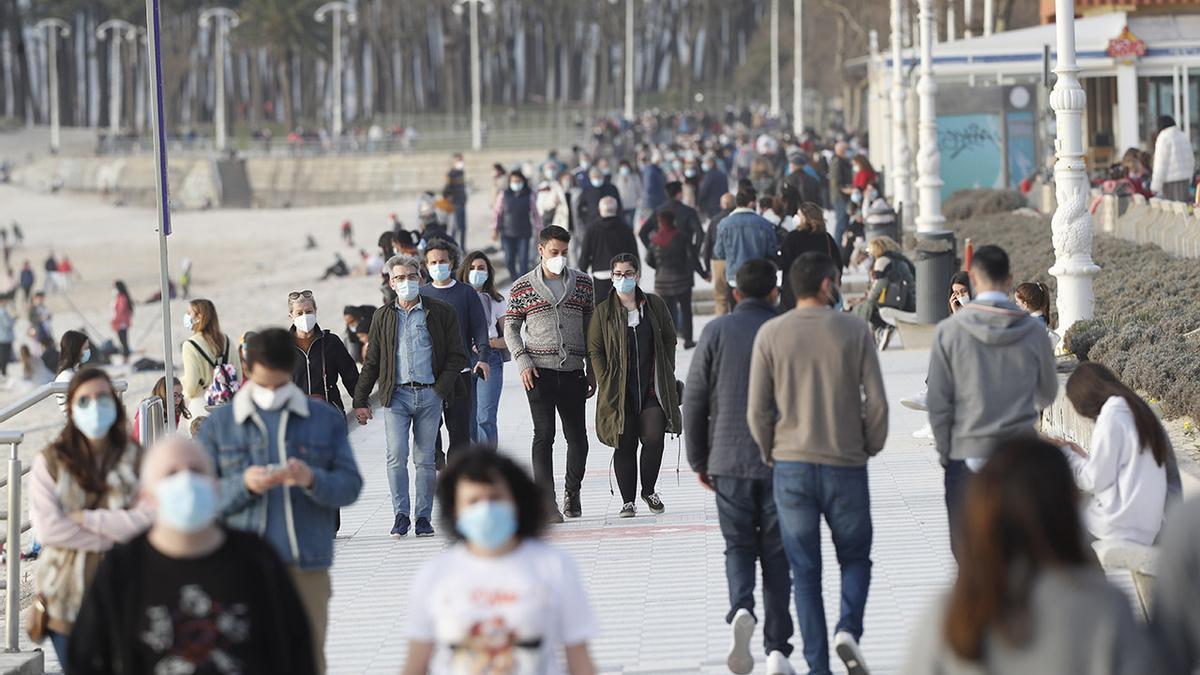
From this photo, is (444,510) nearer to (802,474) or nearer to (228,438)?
(228,438)

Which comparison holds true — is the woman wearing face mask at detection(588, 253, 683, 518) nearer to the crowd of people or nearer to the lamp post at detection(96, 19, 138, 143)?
the crowd of people

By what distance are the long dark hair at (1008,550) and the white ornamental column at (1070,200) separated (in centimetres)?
1099

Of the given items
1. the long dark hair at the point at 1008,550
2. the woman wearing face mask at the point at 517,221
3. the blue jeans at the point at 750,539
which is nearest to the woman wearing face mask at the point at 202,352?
the blue jeans at the point at 750,539

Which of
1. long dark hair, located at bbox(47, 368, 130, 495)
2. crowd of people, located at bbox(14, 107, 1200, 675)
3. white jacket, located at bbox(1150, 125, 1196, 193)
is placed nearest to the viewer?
crowd of people, located at bbox(14, 107, 1200, 675)

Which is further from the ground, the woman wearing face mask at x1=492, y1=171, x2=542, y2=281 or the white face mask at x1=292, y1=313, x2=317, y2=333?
the woman wearing face mask at x1=492, y1=171, x2=542, y2=281

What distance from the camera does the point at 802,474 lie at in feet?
24.8

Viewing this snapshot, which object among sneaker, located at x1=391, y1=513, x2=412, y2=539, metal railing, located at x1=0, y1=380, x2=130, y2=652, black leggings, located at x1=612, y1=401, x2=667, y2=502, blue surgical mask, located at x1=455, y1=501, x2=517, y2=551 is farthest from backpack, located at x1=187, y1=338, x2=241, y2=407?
blue surgical mask, located at x1=455, y1=501, x2=517, y2=551

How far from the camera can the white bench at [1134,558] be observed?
297 inches

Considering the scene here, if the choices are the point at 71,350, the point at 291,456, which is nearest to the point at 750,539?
the point at 291,456

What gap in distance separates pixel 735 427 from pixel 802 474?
0.49 m

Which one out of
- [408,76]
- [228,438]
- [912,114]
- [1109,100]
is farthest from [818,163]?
[408,76]

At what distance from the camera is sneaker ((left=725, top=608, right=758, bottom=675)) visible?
7.92 meters

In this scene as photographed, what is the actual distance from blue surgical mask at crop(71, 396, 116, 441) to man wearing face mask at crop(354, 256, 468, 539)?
14.9 feet

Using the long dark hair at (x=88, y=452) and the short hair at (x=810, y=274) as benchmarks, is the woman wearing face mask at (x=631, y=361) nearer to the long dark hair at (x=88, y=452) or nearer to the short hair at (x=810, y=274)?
the short hair at (x=810, y=274)
